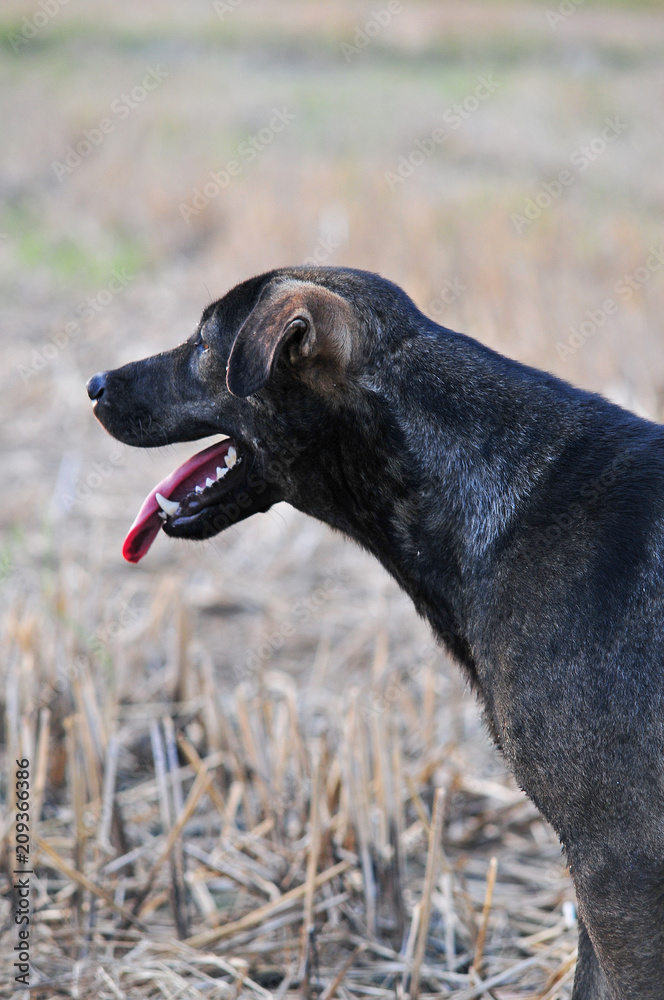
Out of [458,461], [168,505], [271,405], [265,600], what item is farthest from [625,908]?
[265,600]

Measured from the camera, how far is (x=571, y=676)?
9.06 feet

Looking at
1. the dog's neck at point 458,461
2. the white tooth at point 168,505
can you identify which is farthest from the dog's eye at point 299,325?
the white tooth at point 168,505

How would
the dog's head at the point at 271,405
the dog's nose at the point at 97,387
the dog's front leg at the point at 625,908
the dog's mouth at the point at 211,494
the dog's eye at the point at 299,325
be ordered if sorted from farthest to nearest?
the dog's nose at the point at 97,387 → the dog's mouth at the point at 211,494 → the dog's head at the point at 271,405 → the dog's eye at the point at 299,325 → the dog's front leg at the point at 625,908

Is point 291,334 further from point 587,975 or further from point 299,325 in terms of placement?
point 587,975

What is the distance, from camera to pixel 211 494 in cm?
353

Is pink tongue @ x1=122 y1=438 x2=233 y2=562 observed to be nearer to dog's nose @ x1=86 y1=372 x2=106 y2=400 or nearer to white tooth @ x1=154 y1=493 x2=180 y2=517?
white tooth @ x1=154 y1=493 x2=180 y2=517

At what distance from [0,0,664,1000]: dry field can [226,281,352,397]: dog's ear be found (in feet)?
5.68

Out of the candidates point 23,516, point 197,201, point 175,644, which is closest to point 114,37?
point 197,201

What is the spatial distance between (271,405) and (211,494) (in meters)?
0.42

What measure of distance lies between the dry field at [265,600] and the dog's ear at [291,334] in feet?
5.68

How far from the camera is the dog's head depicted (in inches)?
125

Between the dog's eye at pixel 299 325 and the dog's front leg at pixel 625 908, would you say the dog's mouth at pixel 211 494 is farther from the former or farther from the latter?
the dog's front leg at pixel 625 908

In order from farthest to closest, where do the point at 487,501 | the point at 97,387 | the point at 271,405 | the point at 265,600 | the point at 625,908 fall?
1. the point at 265,600
2. the point at 97,387
3. the point at 271,405
4. the point at 487,501
5. the point at 625,908

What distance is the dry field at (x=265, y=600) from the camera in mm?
4008
